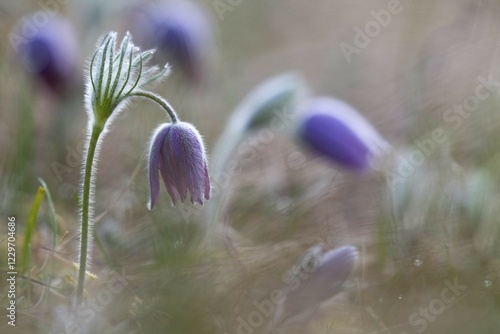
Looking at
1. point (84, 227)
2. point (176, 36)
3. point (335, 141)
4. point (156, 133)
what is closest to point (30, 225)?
point (84, 227)

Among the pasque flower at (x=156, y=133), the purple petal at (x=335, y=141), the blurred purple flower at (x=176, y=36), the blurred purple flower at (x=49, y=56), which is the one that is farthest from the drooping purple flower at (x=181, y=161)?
the blurred purple flower at (x=176, y=36)

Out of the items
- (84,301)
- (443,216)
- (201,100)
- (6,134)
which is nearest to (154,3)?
(201,100)

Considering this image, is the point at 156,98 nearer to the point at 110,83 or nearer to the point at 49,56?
the point at 110,83

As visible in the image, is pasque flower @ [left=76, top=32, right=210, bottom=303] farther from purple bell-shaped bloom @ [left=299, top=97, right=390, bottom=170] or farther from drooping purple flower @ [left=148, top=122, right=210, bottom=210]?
purple bell-shaped bloom @ [left=299, top=97, right=390, bottom=170]

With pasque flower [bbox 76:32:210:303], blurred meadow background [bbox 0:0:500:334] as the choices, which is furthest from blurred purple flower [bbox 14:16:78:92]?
pasque flower [bbox 76:32:210:303]

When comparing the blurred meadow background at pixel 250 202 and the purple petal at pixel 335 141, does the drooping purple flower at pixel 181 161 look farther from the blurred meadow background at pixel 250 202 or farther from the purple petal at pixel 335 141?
the purple petal at pixel 335 141

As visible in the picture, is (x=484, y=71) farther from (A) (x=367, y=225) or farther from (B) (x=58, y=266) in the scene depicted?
(B) (x=58, y=266)
